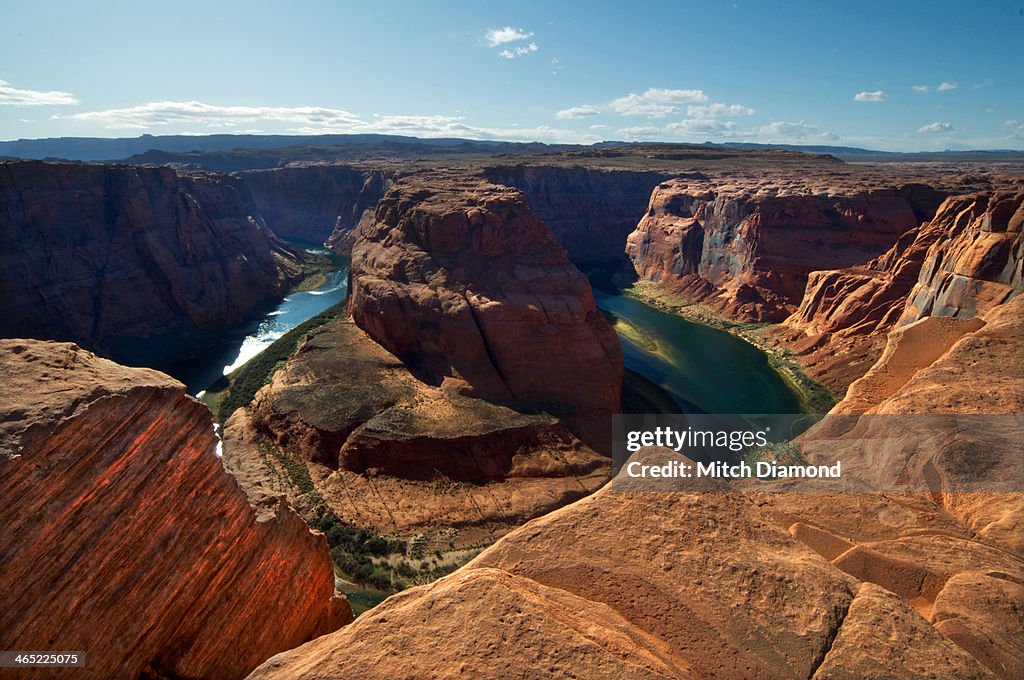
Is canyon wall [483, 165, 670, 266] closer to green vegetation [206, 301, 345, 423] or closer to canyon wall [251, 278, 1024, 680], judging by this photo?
green vegetation [206, 301, 345, 423]

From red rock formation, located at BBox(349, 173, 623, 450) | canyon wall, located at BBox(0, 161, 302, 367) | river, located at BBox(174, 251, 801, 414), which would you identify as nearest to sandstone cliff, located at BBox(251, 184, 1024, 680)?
red rock formation, located at BBox(349, 173, 623, 450)

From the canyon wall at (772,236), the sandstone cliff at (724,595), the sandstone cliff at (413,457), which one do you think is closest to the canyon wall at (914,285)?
the canyon wall at (772,236)

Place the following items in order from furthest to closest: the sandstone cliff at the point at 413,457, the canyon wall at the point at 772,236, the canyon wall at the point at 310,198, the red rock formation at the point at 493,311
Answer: the canyon wall at the point at 310,198 < the canyon wall at the point at 772,236 < the red rock formation at the point at 493,311 < the sandstone cliff at the point at 413,457

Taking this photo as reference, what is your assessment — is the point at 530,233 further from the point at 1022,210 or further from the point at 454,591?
the point at 454,591

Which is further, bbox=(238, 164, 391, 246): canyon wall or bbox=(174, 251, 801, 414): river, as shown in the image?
bbox=(238, 164, 391, 246): canyon wall

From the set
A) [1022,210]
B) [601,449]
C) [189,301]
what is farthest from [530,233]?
[189,301]

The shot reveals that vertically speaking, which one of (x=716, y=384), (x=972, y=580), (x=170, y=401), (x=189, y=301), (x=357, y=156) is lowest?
(x=716, y=384)

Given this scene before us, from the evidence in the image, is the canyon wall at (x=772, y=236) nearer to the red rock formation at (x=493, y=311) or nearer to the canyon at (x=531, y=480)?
the canyon at (x=531, y=480)
